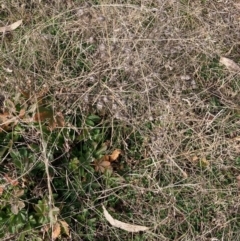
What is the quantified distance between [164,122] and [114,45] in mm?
409

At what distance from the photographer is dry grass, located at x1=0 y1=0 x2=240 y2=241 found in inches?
79.6

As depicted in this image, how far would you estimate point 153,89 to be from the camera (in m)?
2.20

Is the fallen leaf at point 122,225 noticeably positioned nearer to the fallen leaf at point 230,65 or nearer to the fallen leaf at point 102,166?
the fallen leaf at point 102,166

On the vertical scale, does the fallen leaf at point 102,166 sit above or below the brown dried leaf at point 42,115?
below

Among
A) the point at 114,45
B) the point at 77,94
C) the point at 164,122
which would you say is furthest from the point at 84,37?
the point at 164,122

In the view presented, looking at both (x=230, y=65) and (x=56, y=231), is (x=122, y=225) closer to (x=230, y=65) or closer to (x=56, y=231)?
(x=56, y=231)

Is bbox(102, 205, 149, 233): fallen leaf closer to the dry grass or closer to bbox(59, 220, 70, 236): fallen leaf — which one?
the dry grass

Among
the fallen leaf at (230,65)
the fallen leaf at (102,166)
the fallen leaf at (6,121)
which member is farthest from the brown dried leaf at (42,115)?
the fallen leaf at (230,65)

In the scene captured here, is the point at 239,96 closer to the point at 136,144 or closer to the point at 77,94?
the point at 136,144

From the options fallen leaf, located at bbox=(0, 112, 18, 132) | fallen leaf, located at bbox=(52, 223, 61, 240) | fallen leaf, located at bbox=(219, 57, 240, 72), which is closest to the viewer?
fallen leaf, located at bbox=(52, 223, 61, 240)

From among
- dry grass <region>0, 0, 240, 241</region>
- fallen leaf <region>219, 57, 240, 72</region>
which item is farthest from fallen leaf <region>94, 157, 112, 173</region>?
fallen leaf <region>219, 57, 240, 72</region>

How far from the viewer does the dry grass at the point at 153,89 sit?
2021 mm

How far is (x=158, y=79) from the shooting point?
2.21m

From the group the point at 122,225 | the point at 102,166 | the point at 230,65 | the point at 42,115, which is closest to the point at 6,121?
the point at 42,115
